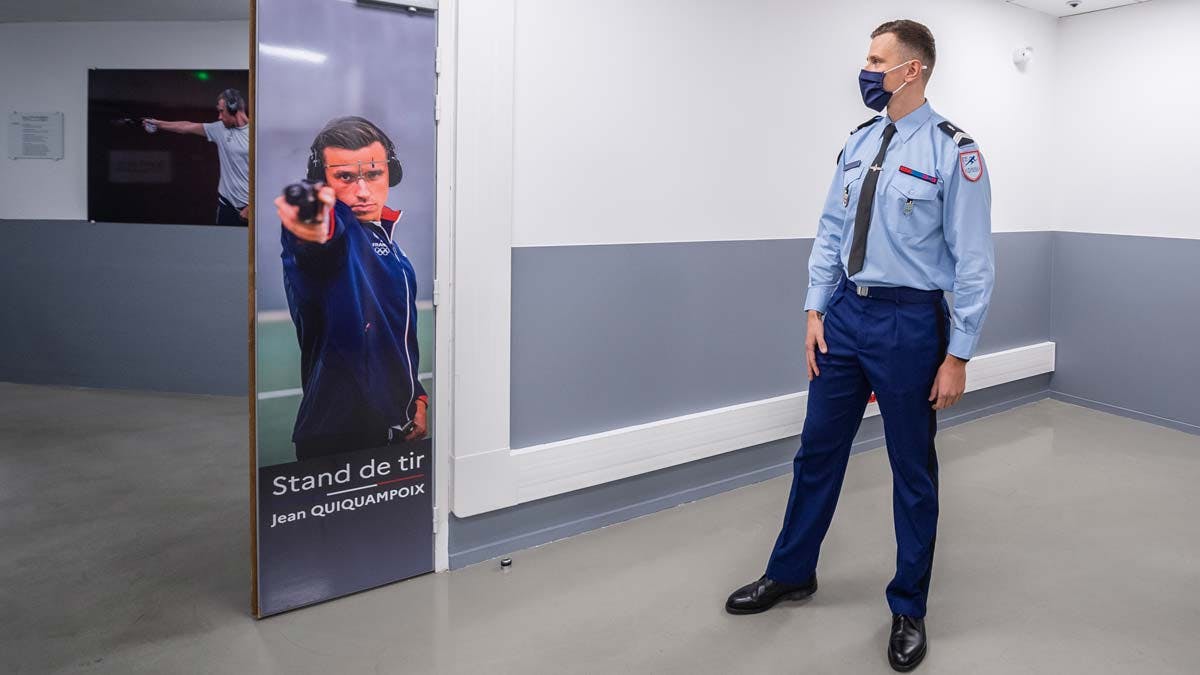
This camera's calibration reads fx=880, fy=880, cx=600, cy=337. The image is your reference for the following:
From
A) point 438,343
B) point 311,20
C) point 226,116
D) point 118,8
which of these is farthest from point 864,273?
point 118,8

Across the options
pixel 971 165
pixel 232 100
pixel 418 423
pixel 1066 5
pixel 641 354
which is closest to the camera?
pixel 971 165

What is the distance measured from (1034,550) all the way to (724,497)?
3.93 feet

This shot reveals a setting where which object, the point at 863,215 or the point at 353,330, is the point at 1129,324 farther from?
the point at 353,330

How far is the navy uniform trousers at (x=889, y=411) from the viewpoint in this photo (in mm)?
2459

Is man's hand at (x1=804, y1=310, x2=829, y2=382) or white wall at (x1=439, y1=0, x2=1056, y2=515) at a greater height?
white wall at (x1=439, y1=0, x2=1056, y2=515)

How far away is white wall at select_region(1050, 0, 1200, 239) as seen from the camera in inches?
192

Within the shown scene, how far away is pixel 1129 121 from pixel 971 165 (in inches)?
137

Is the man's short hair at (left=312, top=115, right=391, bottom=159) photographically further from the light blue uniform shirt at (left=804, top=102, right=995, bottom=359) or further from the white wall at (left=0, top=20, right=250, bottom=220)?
the white wall at (left=0, top=20, right=250, bottom=220)

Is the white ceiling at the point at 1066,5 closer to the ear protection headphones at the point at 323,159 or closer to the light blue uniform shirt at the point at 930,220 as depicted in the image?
the light blue uniform shirt at the point at 930,220

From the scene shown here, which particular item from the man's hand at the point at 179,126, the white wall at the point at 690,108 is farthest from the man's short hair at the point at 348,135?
the man's hand at the point at 179,126

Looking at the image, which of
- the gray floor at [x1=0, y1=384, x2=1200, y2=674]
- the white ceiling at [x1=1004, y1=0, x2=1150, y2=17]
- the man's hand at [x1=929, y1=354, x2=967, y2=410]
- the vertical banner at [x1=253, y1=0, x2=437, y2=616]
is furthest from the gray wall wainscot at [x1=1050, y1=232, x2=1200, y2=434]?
the vertical banner at [x1=253, y1=0, x2=437, y2=616]

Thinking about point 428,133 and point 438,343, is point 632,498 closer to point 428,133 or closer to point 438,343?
point 438,343

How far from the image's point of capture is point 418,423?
2.88m

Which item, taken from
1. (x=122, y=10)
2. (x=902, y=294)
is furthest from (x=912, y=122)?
(x=122, y=10)
